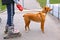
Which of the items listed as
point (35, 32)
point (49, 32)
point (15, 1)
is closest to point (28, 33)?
point (35, 32)

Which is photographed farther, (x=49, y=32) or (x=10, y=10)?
(x=49, y=32)

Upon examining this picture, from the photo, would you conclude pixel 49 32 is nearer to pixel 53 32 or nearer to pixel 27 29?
pixel 53 32

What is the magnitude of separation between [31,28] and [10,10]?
1.85m

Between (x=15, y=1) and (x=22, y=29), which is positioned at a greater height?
(x=15, y=1)

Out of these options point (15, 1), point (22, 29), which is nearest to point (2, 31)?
point (22, 29)

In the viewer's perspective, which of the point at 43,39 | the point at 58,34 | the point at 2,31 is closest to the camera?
the point at 43,39

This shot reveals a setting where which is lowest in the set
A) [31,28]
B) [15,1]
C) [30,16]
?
[31,28]

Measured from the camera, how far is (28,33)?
7.98 m

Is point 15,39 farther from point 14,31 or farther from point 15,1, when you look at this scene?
point 15,1

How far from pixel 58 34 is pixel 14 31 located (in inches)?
62.2

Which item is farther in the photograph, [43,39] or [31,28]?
[31,28]

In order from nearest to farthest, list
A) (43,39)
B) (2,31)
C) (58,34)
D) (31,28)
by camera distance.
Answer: (43,39), (58,34), (2,31), (31,28)

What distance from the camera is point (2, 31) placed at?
8.23m

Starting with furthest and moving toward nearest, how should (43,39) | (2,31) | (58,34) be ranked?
(2,31)
(58,34)
(43,39)
